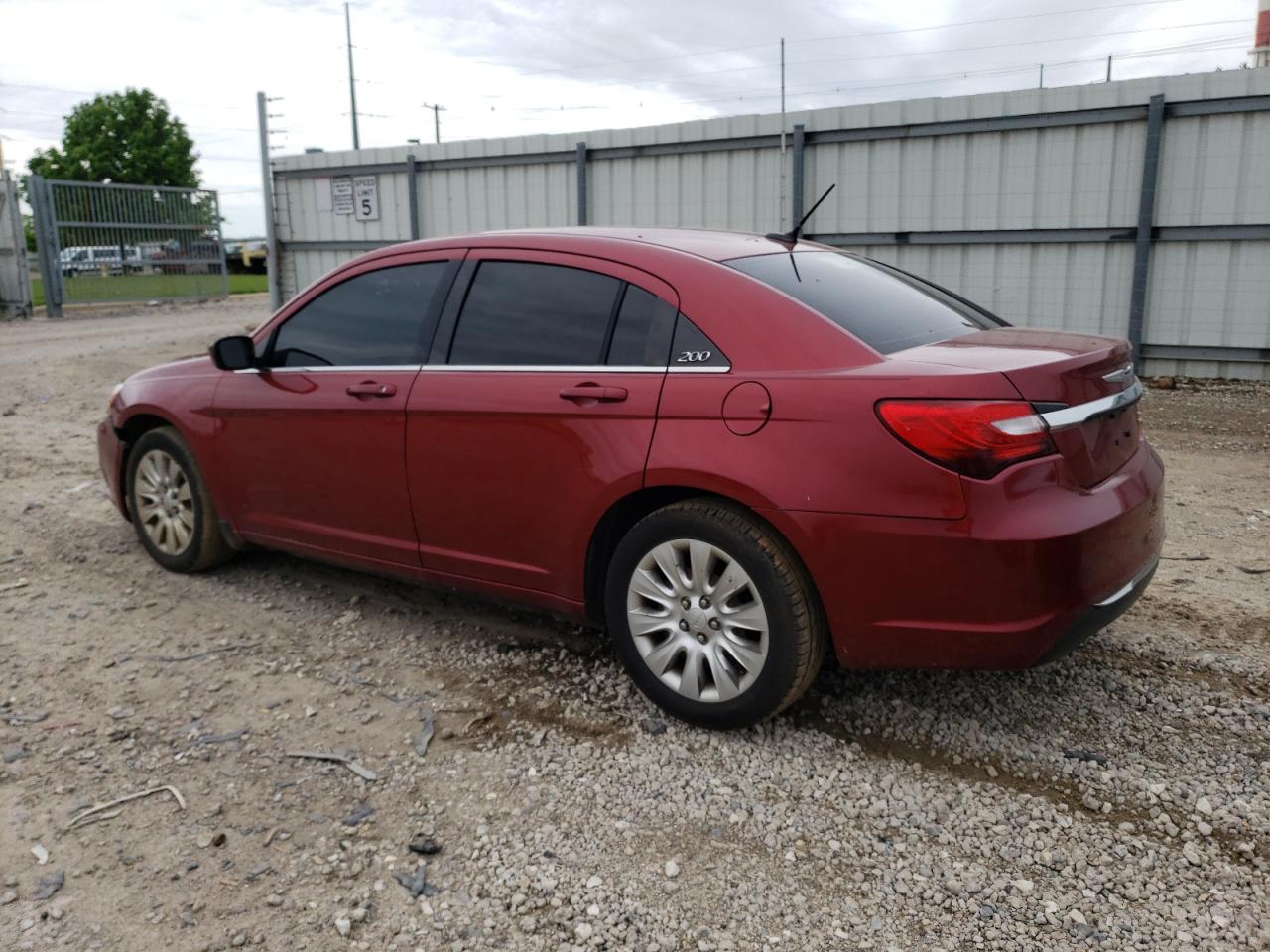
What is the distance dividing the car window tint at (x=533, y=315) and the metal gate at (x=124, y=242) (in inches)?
734

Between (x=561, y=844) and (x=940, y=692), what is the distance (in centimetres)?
151

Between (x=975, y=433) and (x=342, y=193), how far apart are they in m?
14.1

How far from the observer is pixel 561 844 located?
281 centimetres

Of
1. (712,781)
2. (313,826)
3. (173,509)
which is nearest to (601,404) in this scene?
(712,781)

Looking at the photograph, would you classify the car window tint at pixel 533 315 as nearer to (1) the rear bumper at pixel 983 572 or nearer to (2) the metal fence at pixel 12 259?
(1) the rear bumper at pixel 983 572

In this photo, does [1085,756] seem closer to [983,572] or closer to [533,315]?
[983,572]

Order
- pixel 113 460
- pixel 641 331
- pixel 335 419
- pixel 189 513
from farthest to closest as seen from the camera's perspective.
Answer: pixel 113 460, pixel 189 513, pixel 335 419, pixel 641 331

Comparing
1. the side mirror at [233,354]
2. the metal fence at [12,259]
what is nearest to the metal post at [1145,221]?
the side mirror at [233,354]

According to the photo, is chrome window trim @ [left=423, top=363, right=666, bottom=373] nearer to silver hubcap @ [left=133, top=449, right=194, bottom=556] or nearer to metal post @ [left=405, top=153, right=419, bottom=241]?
silver hubcap @ [left=133, top=449, right=194, bottom=556]

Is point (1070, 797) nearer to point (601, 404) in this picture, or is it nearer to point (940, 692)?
point (940, 692)

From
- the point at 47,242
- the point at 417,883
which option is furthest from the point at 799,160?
the point at 47,242

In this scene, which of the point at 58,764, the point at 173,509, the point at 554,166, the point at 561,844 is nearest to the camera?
Result: the point at 561,844

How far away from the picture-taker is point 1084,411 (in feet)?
9.87

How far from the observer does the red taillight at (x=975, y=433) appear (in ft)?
9.27
